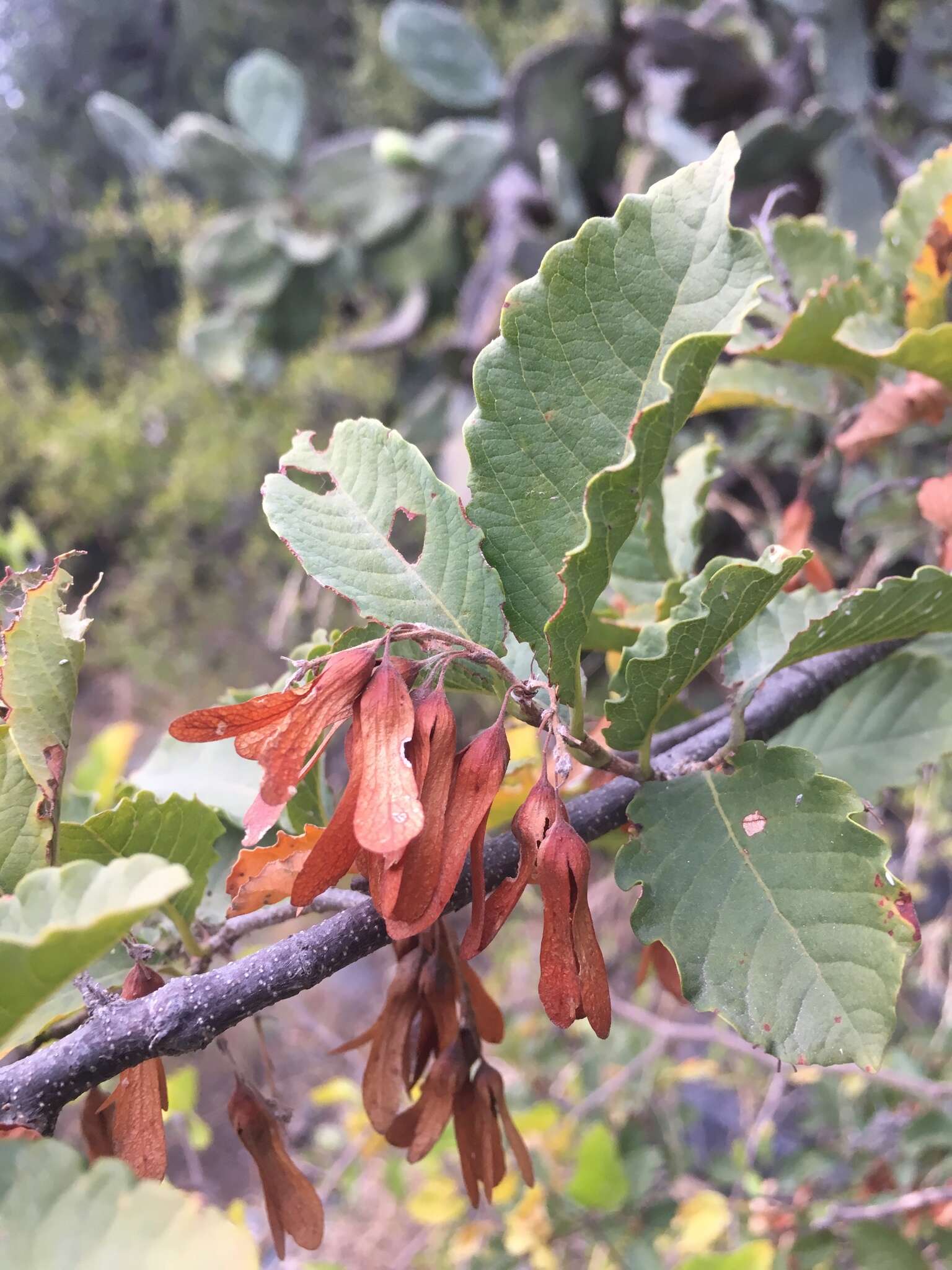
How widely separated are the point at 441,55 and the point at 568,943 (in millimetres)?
1851

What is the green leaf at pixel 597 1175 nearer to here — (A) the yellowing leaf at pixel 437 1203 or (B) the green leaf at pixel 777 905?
(A) the yellowing leaf at pixel 437 1203

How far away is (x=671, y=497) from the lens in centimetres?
65

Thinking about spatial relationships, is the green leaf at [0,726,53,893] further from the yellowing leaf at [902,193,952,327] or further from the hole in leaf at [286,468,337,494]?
the yellowing leaf at [902,193,952,327]

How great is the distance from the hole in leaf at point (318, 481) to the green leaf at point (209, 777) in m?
0.20

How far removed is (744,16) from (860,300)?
1.30 meters

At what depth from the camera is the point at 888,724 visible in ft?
1.75

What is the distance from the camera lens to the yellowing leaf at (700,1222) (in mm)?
975

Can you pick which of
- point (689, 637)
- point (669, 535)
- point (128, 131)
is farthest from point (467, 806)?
point (128, 131)

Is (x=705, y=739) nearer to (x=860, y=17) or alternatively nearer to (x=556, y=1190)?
(x=556, y=1190)

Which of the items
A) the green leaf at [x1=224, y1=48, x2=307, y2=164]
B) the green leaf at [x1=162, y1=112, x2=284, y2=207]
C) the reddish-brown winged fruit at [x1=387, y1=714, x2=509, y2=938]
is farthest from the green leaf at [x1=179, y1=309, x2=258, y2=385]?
the reddish-brown winged fruit at [x1=387, y1=714, x2=509, y2=938]

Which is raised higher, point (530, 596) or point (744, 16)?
point (744, 16)

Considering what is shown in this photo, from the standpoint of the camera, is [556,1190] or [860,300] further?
[556,1190]

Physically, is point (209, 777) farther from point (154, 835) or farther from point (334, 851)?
point (334, 851)

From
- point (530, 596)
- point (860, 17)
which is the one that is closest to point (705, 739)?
point (530, 596)
